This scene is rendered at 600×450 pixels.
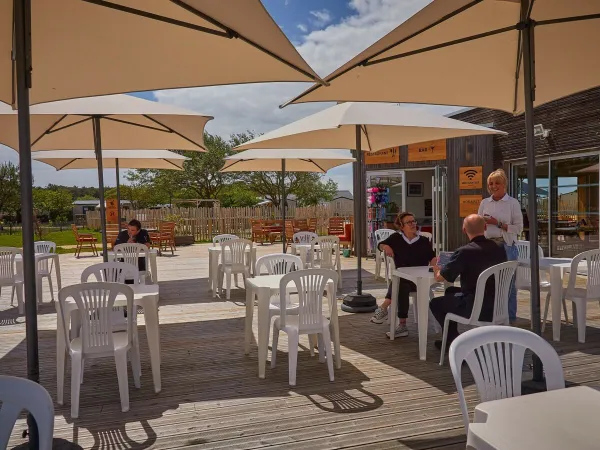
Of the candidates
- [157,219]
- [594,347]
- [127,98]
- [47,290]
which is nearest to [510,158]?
[594,347]

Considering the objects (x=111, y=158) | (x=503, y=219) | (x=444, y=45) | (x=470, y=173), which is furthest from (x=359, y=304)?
(x=470, y=173)

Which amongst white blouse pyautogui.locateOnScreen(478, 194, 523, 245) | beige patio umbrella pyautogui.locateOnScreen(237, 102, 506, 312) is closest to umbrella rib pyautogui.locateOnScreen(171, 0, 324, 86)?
beige patio umbrella pyautogui.locateOnScreen(237, 102, 506, 312)

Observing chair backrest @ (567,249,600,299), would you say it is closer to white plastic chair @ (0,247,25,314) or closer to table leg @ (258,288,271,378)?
table leg @ (258,288,271,378)

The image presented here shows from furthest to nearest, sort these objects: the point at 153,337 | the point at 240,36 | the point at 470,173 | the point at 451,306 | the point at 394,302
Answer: the point at 470,173 < the point at 394,302 < the point at 451,306 < the point at 153,337 < the point at 240,36

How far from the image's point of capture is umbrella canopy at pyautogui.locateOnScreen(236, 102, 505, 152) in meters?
5.38

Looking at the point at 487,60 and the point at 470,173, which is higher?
the point at 487,60

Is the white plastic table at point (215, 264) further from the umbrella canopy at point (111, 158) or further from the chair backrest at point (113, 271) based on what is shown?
the chair backrest at point (113, 271)

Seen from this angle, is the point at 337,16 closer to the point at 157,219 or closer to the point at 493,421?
the point at 157,219

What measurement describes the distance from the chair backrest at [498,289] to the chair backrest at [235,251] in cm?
415

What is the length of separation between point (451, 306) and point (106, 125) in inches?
194

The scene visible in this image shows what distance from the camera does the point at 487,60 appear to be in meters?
3.83

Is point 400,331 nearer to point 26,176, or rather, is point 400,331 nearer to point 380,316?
point 380,316

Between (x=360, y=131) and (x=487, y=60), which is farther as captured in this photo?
(x=360, y=131)

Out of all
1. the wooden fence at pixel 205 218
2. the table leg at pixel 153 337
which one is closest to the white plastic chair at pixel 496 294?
the table leg at pixel 153 337
